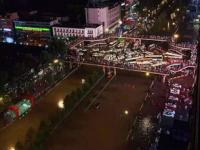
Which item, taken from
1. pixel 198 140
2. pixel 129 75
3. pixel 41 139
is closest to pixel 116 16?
pixel 129 75

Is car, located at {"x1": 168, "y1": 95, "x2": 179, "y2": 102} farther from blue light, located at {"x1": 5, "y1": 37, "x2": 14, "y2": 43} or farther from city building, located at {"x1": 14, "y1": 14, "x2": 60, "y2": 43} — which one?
blue light, located at {"x1": 5, "y1": 37, "x2": 14, "y2": 43}

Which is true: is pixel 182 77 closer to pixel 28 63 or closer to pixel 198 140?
pixel 198 140

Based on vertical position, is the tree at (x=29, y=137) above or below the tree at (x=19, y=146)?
above

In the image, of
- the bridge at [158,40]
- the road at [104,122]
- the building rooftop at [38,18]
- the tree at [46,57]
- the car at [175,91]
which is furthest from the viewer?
the building rooftop at [38,18]

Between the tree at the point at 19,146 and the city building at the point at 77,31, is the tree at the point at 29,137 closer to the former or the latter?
the tree at the point at 19,146

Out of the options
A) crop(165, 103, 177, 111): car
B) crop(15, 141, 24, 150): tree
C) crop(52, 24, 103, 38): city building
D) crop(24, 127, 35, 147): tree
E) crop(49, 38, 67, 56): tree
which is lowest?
crop(15, 141, 24, 150): tree

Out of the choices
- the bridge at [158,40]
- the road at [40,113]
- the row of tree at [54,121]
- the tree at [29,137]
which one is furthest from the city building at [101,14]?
the tree at [29,137]

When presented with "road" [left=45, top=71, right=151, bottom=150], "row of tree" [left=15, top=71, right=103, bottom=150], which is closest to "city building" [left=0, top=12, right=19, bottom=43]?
"row of tree" [left=15, top=71, right=103, bottom=150]
